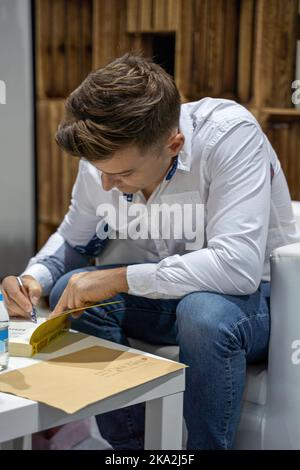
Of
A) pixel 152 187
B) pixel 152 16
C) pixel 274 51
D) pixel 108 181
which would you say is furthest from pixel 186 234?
pixel 152 16

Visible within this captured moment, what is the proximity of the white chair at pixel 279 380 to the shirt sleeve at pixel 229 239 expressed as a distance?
0.19 ft

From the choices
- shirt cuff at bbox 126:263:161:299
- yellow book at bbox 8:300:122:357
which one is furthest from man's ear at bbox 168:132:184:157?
yellow book at bbox 8:300:122:357

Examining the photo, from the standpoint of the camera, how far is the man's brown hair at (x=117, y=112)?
1356 mm

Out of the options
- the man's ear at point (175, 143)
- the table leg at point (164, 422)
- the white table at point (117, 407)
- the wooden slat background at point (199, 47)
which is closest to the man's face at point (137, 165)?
the man's ear at point (175, 143)

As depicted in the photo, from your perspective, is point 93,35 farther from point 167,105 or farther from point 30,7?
point 167,105

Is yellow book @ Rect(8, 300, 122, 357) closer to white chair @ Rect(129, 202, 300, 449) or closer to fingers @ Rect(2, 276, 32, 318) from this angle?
fingers @ Rect(2, 276, 32, 318)

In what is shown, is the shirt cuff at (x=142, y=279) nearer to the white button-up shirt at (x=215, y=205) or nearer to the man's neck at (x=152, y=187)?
the white button-up shirt at (x=215, y=205)

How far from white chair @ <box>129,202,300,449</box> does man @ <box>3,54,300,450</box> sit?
0.04 metres

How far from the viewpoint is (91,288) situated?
1.43 metres

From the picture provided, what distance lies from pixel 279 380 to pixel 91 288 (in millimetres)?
430

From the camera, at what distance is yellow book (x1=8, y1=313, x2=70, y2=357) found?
1266 mm

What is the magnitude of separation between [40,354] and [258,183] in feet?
1.84
